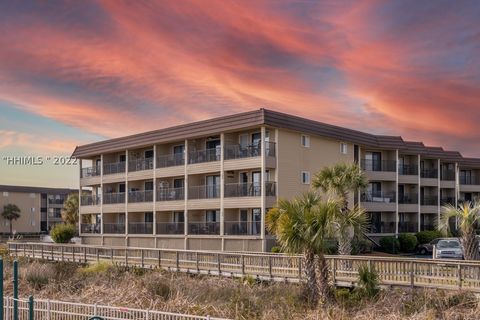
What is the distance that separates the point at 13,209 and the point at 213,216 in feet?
230

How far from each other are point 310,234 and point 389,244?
28471 mm

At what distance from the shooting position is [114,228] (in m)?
56.7

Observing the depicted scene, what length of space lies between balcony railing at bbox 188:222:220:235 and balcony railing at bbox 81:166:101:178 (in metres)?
16.4

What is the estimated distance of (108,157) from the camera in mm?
59812

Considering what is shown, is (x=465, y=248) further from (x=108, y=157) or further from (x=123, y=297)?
(x=108, y=157)

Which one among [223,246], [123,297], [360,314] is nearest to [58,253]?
[223,246]

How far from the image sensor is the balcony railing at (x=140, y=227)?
52459mm

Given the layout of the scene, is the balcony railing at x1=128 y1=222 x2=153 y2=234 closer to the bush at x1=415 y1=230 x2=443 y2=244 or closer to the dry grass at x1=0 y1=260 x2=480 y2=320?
the dry grass at x1=0 y1=260 x2=480 y2=320

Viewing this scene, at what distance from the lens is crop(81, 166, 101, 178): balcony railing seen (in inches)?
2387

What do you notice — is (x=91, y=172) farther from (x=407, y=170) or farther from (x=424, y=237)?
(x=424, y=237)

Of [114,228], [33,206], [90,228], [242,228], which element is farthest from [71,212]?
[242,228]

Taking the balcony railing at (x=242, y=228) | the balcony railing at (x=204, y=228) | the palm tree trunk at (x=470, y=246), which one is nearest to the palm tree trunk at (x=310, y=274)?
the palm tree trunk at (x=470, y=246)

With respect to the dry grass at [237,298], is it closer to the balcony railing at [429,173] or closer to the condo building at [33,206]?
the balcony railing at [429,173]

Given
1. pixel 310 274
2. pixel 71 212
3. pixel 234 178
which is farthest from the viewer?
pixel 71 212
